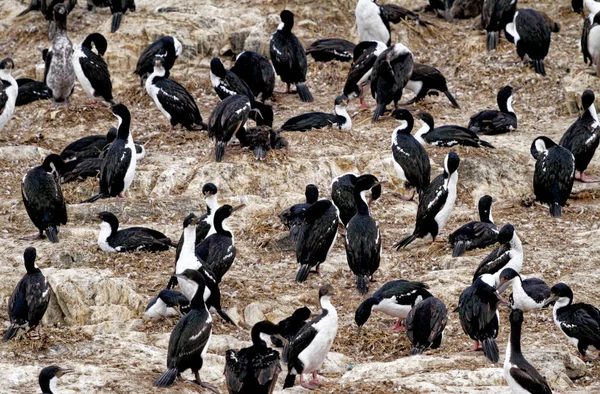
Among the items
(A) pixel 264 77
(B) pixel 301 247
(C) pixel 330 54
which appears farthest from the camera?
(C) pixel 330 54

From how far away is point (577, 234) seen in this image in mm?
16375

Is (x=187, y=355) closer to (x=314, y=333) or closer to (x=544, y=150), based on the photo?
(x=314, y=333)

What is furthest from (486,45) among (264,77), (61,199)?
(61,199)

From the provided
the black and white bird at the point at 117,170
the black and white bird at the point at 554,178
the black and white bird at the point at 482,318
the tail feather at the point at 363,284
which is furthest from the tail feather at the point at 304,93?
the black and white bird at the point at 482,318

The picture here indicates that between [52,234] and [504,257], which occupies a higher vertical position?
[504,257]

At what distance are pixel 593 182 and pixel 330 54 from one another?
6.47 metres

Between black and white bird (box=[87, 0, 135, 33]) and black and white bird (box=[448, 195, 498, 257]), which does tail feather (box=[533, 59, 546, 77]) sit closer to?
black and white bird (box=[448, 195, 498, 257])

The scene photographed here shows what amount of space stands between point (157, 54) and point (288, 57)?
90.6 inches

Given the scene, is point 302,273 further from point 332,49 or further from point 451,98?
point 332,49

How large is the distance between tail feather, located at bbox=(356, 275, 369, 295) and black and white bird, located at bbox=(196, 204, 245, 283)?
4.97 feet

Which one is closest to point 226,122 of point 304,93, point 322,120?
point 322,120

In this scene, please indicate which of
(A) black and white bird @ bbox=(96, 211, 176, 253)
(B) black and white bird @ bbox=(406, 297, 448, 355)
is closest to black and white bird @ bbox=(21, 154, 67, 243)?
(A) black and white bird @ bbox=(96, 211, 176, 253)

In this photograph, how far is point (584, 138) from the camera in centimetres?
1853

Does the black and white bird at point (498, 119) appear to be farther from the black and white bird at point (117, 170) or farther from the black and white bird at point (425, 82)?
the black and white bird at point (117, 170)
